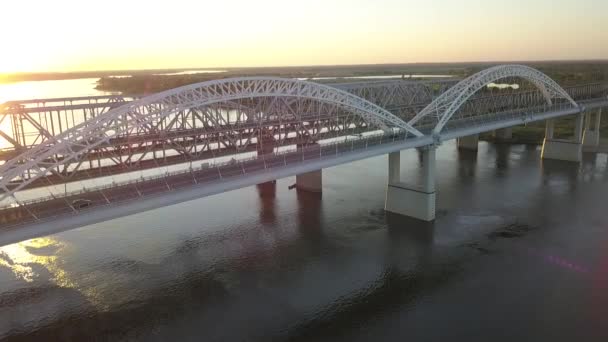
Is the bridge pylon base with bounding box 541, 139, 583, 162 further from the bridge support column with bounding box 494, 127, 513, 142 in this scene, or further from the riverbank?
the bridge support column with bounding box 494, 127, 513, 142

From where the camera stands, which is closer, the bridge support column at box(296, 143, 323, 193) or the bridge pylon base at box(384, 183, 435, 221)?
the bridge pylon base at box(384, 183, 435, 221)

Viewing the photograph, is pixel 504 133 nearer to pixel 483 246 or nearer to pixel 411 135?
pixel 411 135

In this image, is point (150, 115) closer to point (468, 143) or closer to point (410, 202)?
point (410, 202)

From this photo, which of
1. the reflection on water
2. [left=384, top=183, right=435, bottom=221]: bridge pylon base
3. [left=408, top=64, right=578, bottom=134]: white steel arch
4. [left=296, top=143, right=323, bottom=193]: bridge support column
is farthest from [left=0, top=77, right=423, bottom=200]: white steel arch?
[left=296, top=143, right=323, bottom=193]: bridge support column

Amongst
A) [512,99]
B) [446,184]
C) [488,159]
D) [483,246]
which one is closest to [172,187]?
[483,246]

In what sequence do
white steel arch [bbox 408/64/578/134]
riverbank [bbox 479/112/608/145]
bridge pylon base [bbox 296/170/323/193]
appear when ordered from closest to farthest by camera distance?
1. white steel arch [bbox 408/64/578/134]
2. bridge pylon base [bbox 296/170/323/193]
3. riverbank [bbox 479/112/608/145]

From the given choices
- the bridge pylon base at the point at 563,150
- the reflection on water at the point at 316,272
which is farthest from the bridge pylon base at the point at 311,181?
the bridge pylon base at the point at 563,150

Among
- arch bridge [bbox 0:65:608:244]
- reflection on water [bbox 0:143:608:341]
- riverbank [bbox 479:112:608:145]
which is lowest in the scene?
reflection on water [bbox 0:143:608:341]
